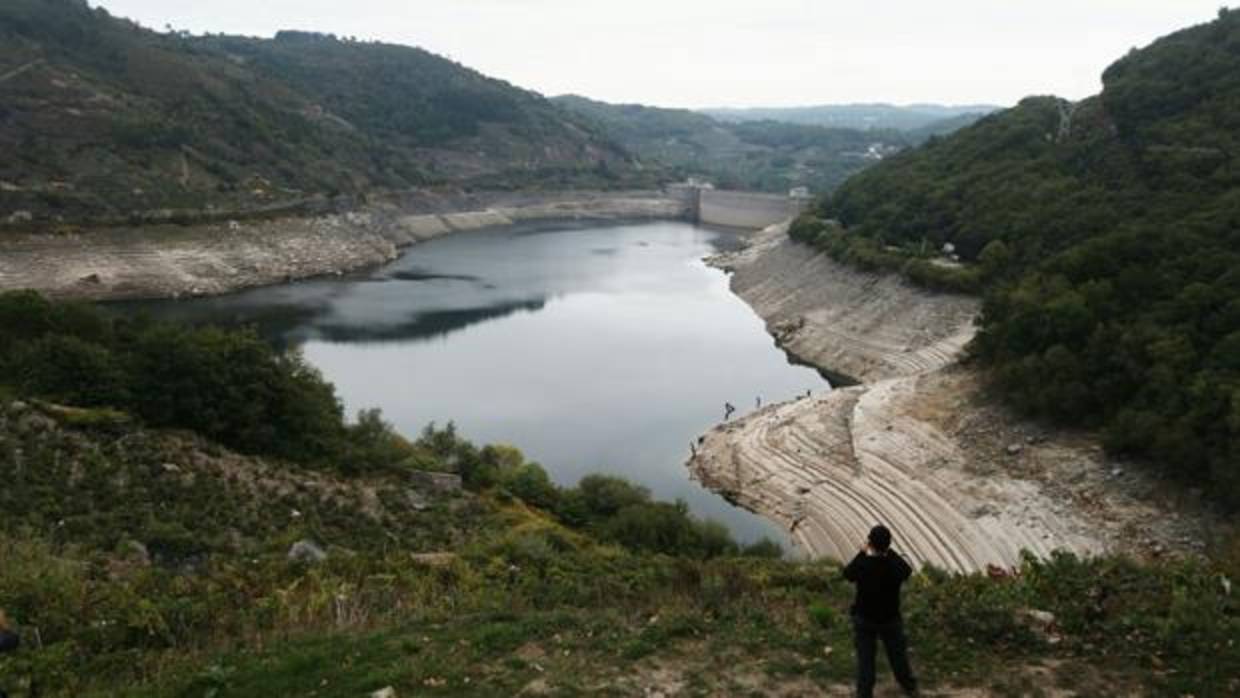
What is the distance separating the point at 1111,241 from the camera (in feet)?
101

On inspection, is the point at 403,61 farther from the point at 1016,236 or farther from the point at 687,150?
the point at 1016,236

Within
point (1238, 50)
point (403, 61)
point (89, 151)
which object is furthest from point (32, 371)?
point (403, 61)

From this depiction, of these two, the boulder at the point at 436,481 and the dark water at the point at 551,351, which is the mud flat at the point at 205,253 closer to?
the dark water at the point at 551,351

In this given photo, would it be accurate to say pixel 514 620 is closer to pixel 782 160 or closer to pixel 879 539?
pixel 879 539

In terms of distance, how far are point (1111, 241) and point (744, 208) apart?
268 feet

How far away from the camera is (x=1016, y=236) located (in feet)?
137

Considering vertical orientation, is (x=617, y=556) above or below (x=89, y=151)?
below

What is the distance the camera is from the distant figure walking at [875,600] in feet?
24.1

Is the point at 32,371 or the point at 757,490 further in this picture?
the point at 757,490

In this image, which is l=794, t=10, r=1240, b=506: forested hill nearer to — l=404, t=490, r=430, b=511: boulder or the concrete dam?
l=404, t=490, r=430, b=511: boulder

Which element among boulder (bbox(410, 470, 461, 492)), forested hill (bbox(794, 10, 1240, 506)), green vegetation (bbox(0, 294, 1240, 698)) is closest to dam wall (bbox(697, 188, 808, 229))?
forested hill (bbox(794, 10, 1240, 506))

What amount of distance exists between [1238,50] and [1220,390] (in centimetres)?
3264

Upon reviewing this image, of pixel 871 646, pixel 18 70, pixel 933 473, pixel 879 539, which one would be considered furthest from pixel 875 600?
pixel 18 70

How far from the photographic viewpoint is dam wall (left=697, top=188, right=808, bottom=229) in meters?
104
